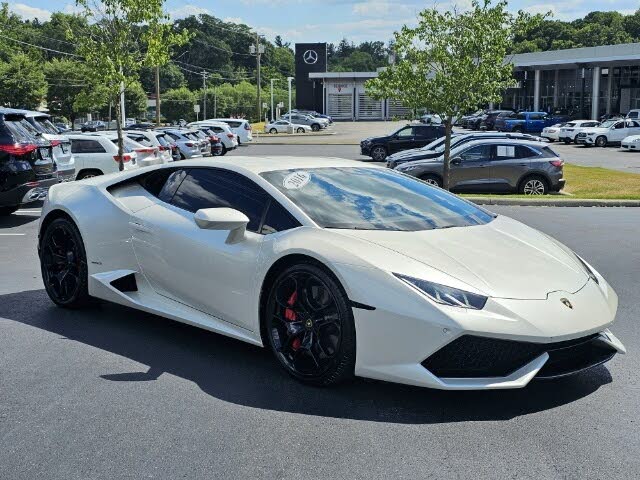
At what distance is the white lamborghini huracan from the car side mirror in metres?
0.01

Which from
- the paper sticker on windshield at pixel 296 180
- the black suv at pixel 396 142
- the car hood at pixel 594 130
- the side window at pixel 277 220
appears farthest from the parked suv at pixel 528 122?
the side window at pixel 277 220

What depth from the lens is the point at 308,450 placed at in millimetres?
3859

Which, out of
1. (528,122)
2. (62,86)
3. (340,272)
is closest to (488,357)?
(340,272)

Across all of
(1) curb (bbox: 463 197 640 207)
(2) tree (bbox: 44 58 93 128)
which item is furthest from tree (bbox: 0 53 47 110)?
(1) curb (bbox: 463 197 640 207)

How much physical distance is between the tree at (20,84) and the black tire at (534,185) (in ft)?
159

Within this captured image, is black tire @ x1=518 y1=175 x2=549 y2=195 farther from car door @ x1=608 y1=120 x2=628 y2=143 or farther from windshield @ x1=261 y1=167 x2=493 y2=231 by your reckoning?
car door @ x1=608 y1=120 x2=628 y2=143

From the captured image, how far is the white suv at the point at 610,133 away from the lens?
44.1m

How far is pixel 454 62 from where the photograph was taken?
1730 cm

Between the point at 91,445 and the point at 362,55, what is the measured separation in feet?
658

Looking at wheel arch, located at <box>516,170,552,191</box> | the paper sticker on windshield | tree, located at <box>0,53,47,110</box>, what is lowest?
wheel arch, located at <box>516,170,552,191</box>

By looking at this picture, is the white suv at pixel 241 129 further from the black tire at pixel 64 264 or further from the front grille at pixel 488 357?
the front grille at pixel 488 357

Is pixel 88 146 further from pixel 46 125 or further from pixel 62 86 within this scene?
pixel 62 86

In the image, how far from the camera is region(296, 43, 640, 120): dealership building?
2542 inches

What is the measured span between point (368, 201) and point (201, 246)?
1.18 metres
